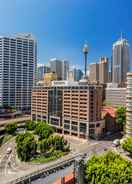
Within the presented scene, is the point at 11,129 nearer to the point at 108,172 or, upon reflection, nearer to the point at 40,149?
the point at 40,149

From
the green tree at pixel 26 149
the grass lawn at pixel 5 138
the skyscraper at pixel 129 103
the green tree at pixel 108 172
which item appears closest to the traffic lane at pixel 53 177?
the green tree at pixel 108 172

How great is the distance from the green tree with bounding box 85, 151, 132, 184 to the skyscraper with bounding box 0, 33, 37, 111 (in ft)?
364

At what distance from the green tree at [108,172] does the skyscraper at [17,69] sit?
110944 millimetres

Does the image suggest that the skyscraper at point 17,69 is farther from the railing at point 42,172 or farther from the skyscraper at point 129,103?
the railing at point 42,172

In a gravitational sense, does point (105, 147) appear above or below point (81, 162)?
below

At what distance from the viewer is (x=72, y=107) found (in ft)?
289

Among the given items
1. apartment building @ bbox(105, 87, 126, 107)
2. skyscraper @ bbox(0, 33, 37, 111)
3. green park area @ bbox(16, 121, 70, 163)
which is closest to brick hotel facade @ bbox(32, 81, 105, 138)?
green park area @ bbox(16, 121, 70, 163)

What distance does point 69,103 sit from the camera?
89.4 meters

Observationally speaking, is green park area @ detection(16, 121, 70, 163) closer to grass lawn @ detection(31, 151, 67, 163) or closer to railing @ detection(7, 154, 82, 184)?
grass lawn @ detection(31, 151, 67, 163)

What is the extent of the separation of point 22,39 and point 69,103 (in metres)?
76.8

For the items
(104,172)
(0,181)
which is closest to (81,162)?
(104,172)

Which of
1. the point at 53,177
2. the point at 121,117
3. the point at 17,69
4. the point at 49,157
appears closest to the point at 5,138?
the point at 49,157

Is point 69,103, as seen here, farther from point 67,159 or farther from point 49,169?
point 49,169

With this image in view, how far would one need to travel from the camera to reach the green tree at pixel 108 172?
36000 mm
